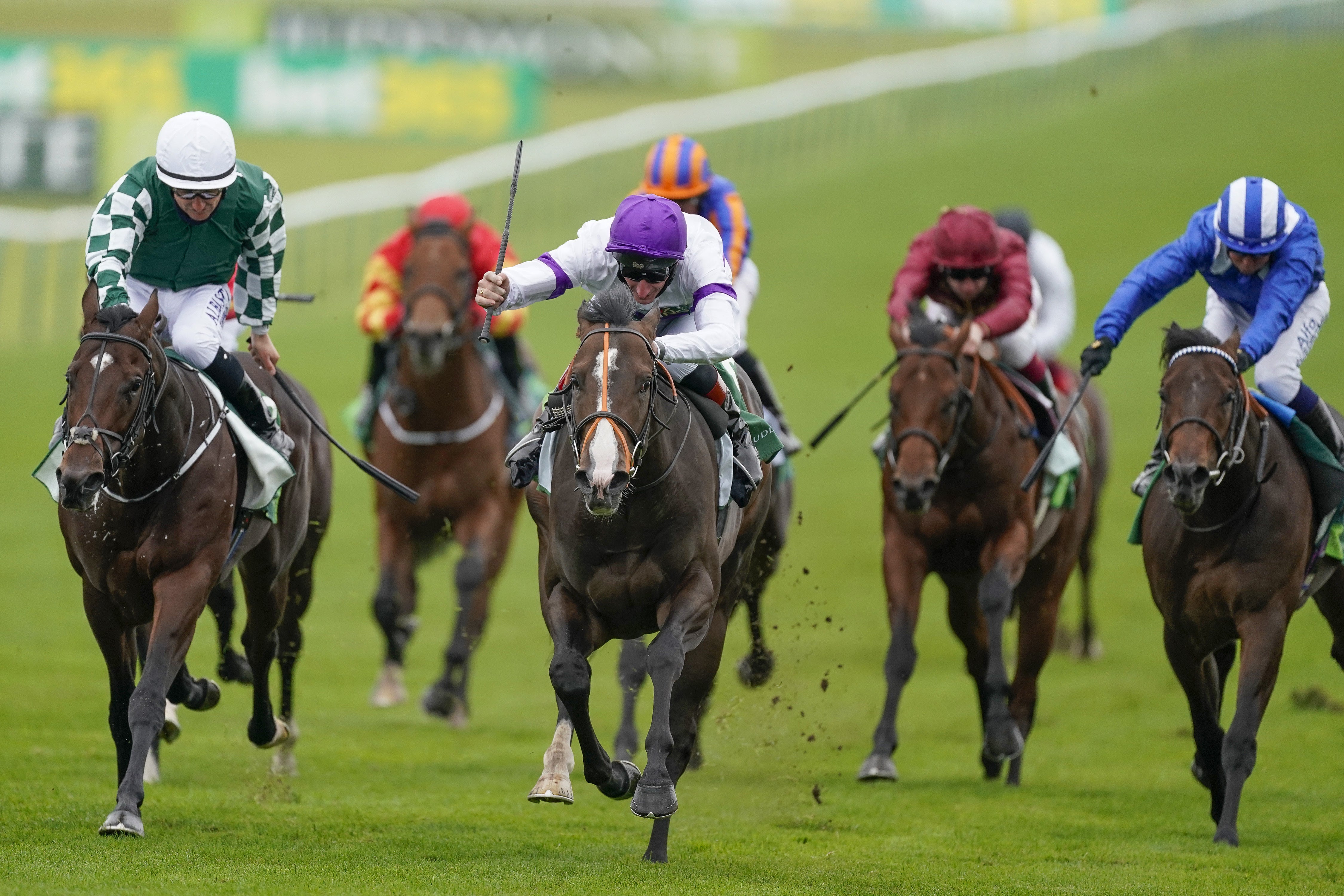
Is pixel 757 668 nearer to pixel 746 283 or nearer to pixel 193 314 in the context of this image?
pixel 746 283

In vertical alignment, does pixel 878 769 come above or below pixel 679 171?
below

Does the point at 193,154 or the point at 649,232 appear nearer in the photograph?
the point at 649,232

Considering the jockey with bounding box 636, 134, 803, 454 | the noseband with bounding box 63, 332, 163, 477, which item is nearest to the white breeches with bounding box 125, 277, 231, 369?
the noseband with bounding box 63, 332, 163, 477

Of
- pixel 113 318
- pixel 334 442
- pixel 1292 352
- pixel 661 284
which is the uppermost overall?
pixel 1292 352

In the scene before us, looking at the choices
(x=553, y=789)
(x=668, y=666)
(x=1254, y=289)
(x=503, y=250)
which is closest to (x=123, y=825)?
(x=553, y=789)

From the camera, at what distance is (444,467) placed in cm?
→ 1071

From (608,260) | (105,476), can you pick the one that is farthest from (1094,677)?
(105,476)

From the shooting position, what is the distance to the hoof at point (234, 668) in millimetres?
8398

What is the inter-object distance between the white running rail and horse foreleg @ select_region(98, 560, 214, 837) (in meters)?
17.0

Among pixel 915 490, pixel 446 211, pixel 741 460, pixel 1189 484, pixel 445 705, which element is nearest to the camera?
pixel 741 460

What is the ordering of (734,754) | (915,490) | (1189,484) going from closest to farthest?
(1189,484) → (915,490) → (734,754)

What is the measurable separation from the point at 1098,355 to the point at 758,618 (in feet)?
8.15

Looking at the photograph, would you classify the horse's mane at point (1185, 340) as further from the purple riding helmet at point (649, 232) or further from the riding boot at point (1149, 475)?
the purple riding helmet at point (649, 232)

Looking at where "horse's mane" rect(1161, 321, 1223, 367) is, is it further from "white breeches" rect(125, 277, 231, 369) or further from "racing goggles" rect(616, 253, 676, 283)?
"white breeches" rect(125, 277, 231, 369)
